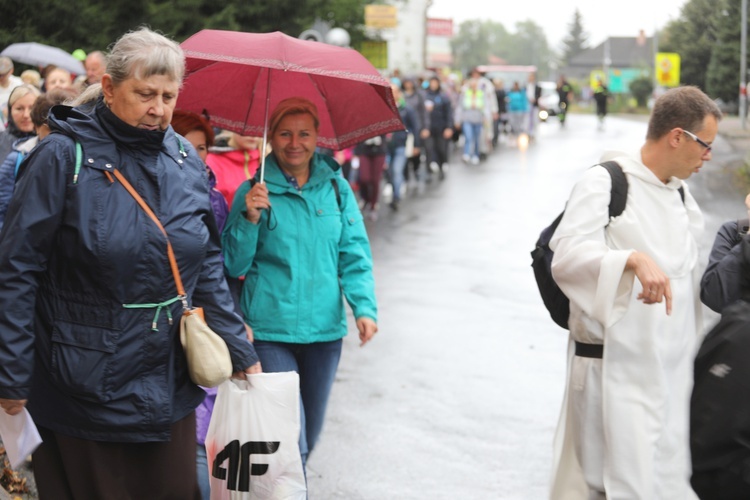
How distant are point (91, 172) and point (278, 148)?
1618 mm

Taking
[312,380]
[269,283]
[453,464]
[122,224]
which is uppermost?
[122,224]

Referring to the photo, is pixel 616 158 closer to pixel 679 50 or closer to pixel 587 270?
pixel 587 270

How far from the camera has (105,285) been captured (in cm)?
368

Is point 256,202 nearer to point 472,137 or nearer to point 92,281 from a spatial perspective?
point 92,281

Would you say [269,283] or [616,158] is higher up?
[616,158]

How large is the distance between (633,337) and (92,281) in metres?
2.17

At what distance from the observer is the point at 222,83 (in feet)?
19.1

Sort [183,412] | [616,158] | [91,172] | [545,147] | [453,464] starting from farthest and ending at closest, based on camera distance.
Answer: [545,147] < [453,464] < [616,158] < [183,412] < [91,172]

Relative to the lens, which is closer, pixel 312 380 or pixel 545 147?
pixel 312 380

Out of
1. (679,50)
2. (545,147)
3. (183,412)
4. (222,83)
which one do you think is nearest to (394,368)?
(222,83)

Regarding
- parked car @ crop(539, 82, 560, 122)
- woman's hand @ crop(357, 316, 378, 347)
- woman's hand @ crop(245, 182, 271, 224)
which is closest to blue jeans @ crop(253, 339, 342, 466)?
woman's hand @ crop(357, 316, 378, 347)

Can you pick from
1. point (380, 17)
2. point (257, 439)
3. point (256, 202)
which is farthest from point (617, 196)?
point (380, 17)

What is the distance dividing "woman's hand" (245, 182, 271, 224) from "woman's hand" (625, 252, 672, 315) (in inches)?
61.2

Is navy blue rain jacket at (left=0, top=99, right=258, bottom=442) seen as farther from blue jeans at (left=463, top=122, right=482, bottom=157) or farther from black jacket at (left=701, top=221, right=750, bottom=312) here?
blue jeans at (left=463, top=122, right=482, bottom=157)
